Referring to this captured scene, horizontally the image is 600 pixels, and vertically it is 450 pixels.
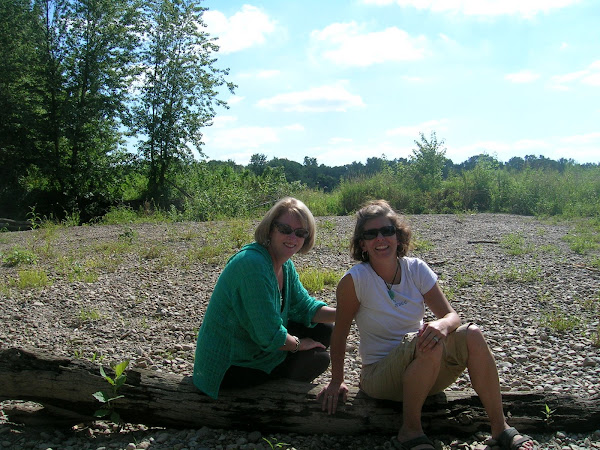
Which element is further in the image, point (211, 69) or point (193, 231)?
point (211, 69)

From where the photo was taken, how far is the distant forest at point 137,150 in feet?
59.5

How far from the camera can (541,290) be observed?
261 inches

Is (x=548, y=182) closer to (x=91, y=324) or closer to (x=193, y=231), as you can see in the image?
(x=193, y=231)

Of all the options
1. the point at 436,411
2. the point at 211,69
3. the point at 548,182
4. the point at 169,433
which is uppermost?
the point at 211,69

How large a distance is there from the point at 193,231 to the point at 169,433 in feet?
29.4

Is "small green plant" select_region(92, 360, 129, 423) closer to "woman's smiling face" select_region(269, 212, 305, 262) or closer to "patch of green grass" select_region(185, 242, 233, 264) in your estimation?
"woman's smiling face" select_region(269, 212, 305, 262)

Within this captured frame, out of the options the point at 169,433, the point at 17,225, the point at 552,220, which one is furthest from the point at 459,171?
the point at 169,433

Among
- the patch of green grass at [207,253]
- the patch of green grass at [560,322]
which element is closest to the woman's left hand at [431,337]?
the patch of green grass at [560,322]

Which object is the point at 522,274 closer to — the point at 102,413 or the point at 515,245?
the point at 515,245

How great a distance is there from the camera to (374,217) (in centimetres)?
317

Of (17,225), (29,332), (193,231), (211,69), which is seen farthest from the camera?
(211,69)

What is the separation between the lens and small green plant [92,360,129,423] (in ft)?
10.1

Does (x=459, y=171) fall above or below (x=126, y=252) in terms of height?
above

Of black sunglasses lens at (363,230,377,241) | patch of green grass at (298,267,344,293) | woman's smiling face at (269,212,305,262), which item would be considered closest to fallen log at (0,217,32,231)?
patch of green grass at (298,267,344,293)
